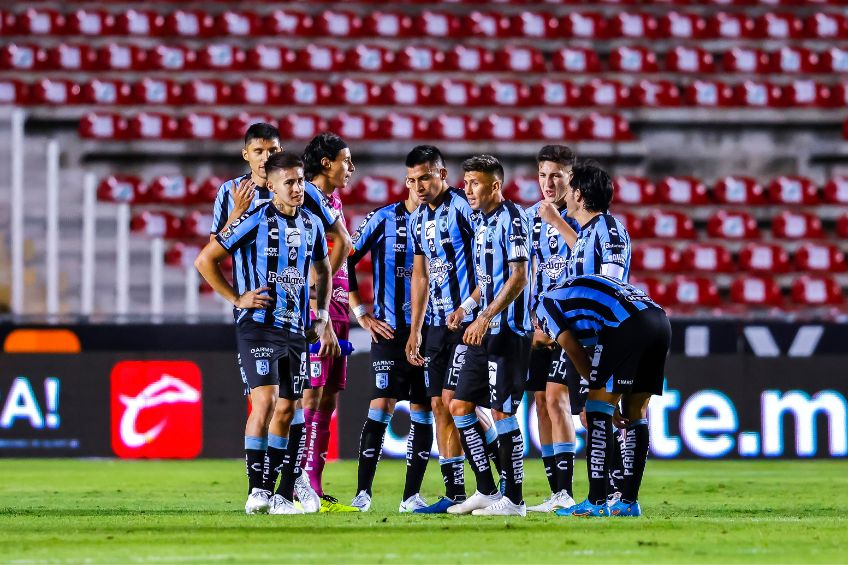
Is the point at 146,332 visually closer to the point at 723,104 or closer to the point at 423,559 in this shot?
the point at 423,559

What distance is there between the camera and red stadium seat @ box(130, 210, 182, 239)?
64.5 feet

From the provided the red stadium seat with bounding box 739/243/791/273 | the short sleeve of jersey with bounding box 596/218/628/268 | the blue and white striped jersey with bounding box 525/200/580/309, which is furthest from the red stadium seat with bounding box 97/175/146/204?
the short sleeve of jersey with bounding box 596/218/628/268

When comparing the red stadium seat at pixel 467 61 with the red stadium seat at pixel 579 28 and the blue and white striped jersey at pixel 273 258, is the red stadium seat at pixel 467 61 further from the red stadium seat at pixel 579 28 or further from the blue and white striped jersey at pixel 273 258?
the blue and white striped jersey at pixel 273 258

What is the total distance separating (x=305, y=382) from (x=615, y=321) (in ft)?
6.54

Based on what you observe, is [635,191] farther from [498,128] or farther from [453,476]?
[453,476]

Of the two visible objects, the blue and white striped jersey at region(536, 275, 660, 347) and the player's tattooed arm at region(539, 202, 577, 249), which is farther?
the player's tattooed arm at region(539, 202, 577, 249)

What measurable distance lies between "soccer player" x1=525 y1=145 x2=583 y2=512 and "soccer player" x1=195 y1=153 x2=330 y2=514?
5.01 ft

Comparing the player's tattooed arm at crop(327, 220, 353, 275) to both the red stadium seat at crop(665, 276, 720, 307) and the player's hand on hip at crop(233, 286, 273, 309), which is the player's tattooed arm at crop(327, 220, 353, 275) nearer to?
the player's hand on hip at crop(233, 286, 273, 309)

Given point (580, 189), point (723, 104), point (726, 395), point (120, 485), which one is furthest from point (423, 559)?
point (723, 104)

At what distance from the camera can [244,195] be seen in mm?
8758

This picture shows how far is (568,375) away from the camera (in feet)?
29.2

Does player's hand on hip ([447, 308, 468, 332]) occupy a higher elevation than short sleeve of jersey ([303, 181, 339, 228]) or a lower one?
lower

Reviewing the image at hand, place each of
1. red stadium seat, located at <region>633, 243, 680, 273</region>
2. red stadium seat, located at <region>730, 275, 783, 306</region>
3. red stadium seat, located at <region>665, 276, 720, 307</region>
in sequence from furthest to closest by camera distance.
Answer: red stadium seat, located at <region>633, 243, 680, 273</region>
red stadium seat, located at <region>730, 275, 783, 306</region>
red stadium seat, located at <region>665, 276, 720, 307</region>

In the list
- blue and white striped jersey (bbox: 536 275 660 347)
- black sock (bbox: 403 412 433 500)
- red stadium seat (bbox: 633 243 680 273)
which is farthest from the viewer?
red stadium seat (bbox: 633 243 680 273)
